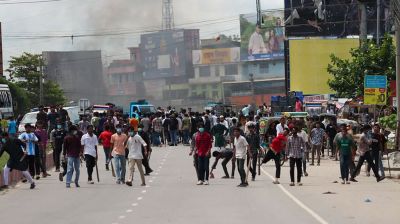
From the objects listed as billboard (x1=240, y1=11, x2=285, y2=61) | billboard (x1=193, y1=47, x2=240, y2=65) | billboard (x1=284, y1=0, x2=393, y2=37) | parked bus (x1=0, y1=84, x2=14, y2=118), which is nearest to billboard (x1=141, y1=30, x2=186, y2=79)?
billboard (x1=193, y1=47, x2=240, y2=65)

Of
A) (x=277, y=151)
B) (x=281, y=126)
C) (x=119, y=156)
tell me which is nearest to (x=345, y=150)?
(x=277, y=151)

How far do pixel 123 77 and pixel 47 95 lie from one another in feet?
239

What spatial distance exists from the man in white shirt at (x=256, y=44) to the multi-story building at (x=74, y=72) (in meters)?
21.8

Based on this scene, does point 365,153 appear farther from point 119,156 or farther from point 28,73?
point 28,73

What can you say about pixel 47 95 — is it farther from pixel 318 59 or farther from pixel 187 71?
pixel 187 71

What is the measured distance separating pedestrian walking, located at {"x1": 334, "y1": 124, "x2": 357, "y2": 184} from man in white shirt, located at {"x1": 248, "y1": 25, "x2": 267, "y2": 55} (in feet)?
318

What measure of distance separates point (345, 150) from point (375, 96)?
6533 millimetres

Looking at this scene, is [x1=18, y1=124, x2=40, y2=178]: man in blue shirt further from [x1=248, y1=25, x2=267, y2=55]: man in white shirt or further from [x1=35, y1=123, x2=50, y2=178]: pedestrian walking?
[x1=248, y1=25, x2=267, y2=55]: man in white shirt

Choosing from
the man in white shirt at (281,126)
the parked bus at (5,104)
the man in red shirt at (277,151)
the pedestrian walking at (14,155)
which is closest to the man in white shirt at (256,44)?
the parked bus at (5,104)

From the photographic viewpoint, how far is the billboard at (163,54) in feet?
499

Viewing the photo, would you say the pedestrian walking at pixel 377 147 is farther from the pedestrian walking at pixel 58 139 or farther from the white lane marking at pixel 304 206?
the pedestrian walking at pixel 58 139

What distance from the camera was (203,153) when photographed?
2281 cm

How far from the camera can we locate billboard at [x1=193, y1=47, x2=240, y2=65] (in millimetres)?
152000

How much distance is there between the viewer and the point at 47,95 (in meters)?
83.9
